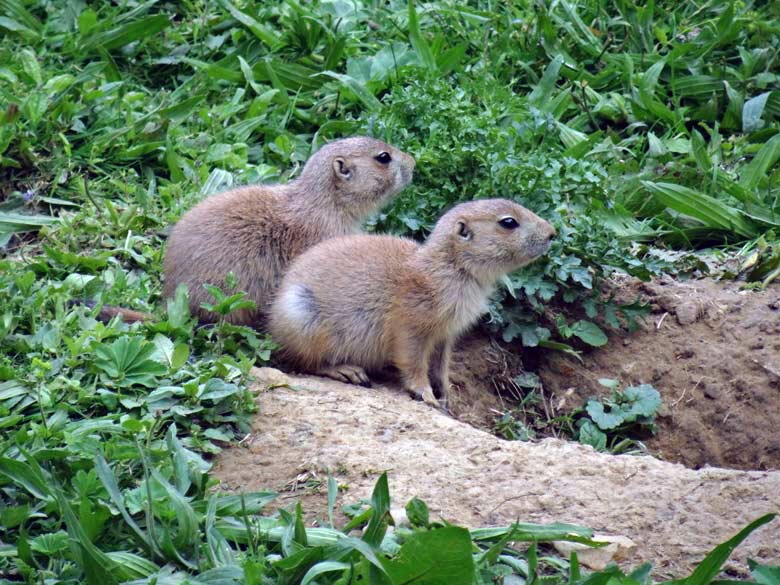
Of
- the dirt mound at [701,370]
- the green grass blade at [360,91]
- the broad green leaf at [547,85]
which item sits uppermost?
the broad green leaf at [547,85]

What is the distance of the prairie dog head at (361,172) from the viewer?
6.97 meters

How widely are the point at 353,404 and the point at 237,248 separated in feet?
4.49

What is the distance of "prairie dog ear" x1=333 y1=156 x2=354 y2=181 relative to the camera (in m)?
7.05

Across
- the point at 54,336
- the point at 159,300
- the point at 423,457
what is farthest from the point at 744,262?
the point at 54,336

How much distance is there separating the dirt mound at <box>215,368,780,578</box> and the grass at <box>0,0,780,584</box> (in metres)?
0.19

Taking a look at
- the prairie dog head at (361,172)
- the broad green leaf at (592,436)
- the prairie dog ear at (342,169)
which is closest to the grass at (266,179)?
the prairie dog head at (361,172)

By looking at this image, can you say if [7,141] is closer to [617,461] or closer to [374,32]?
[374,32]

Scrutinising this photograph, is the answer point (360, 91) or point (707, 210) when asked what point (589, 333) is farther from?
point (360, 91)

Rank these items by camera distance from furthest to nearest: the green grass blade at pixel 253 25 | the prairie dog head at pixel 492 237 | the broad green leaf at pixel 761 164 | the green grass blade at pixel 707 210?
the green grass blade at pixel 253 25, the broad green leaf at pixel 761 164, the green grass blade at pixel 707 210, the prairie dog head at pixel 492 237

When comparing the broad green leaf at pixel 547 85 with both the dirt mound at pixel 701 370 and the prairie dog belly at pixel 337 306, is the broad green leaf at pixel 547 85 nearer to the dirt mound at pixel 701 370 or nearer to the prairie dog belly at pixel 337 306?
the dirt mound at pixel 701 370

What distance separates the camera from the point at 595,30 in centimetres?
901

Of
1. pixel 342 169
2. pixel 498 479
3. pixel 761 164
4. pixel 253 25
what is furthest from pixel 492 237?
pixel 253 25

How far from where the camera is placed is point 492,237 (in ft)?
20.9

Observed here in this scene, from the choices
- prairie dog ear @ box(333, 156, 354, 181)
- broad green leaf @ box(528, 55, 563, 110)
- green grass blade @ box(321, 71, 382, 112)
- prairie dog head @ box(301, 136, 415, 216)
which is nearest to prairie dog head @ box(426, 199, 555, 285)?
prairie dog head @ box(301, 136, 415, 216)
